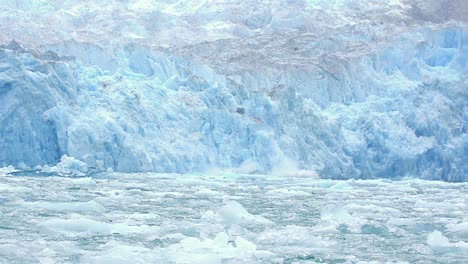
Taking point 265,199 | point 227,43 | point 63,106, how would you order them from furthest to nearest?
point 227,43 → point 63,106 → point 265,199

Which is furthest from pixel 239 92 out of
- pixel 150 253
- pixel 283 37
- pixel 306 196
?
pixel 150 253

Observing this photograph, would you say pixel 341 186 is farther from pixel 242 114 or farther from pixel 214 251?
pixel 214 251

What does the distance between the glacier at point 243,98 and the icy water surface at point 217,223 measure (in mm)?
1995

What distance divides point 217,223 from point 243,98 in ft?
29.1

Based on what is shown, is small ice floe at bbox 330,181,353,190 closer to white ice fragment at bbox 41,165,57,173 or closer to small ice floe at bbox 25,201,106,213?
white ice fragment at bbox 41,165,57,173

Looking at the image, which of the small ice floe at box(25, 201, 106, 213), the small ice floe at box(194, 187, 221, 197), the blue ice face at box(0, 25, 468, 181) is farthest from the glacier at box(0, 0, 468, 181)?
the small ice floe at box(25, 201, 106, 213)

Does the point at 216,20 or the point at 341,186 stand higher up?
the point at 216,20

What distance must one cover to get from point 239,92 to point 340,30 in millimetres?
4209

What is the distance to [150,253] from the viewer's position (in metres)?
6.57

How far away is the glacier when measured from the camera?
15.1 meters

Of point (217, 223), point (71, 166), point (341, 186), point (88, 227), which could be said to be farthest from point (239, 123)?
point (88, 227)

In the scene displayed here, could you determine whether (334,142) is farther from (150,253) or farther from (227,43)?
(150,253)

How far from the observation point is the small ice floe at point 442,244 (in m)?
7.23

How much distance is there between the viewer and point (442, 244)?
24.0 feet
